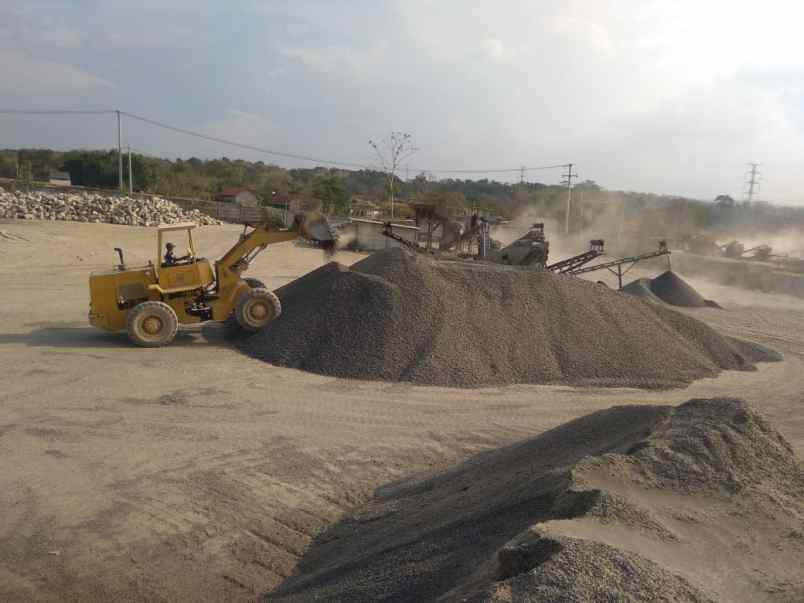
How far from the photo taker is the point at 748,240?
54.0 m

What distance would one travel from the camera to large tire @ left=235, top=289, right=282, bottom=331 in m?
12.5

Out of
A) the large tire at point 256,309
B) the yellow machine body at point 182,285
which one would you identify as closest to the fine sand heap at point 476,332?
the large tire at point 256,309

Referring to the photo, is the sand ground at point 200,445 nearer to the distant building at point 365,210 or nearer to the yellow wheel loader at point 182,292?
the yellow wheel loader at point 182,292

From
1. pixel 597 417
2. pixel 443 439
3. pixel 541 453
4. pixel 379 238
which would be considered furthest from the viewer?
pixel 379 238

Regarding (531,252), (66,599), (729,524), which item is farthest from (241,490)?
(531,252)

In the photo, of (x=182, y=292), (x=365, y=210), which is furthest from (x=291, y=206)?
(x=365, y=210)

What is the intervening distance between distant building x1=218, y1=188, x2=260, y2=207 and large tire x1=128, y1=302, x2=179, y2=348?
3707 cm

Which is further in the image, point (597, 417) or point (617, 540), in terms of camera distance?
point (597, 417)

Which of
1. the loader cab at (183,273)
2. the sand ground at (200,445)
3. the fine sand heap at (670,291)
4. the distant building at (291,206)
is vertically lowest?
the sand ground at (200,445)

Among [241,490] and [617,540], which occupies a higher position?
[617,540]

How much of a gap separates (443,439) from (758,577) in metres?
4.50

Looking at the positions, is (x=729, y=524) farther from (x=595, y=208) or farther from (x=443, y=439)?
(x=595, y=208)

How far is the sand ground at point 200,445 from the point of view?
17.9ft

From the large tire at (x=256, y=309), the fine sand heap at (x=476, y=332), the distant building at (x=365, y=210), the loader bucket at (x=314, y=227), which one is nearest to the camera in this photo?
the fine sand heap at (x=476, y=332)
